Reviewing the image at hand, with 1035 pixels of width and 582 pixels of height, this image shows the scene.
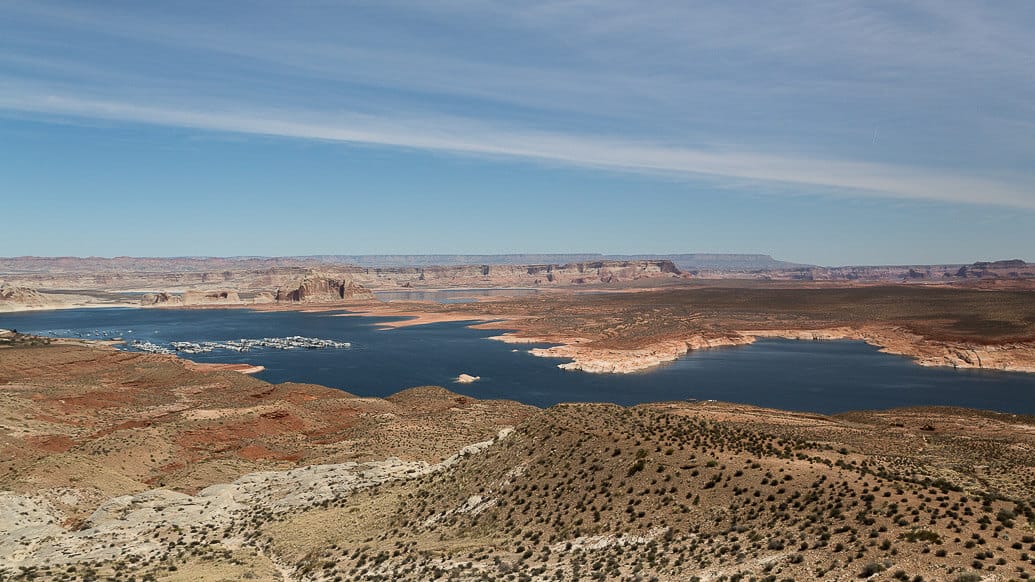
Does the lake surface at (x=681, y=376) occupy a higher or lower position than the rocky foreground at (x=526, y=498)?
lower

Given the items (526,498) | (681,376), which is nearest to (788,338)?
(681,376)

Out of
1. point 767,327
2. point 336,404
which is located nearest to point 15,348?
point 336,404

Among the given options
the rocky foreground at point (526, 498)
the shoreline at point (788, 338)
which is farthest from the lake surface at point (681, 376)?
the rocky foreground at point (526, 498)

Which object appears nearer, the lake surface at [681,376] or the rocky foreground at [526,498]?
the rocky foreground at [526,498]

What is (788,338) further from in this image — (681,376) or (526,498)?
(526,498)

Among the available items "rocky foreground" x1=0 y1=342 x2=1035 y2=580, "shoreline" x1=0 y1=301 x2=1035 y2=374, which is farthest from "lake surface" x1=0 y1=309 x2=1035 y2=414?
"rocky foreground" x1=0 y1=342 x2=1035 y2=580

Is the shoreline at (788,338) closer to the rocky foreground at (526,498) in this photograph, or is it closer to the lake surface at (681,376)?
the lake surface at (681,376)

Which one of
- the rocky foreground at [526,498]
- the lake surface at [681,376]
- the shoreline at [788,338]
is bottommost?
the lake surface at [681,376]
